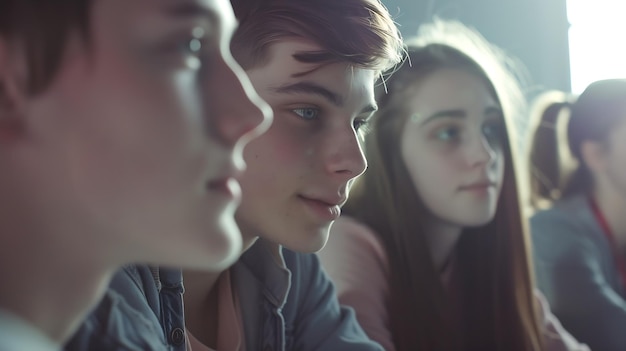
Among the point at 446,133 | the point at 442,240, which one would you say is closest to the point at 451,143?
the point at 446,133

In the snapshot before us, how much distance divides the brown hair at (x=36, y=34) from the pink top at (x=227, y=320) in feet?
1.07

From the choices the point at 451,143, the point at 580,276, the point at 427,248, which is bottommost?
the point at 580,276

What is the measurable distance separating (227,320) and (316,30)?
0.26 m

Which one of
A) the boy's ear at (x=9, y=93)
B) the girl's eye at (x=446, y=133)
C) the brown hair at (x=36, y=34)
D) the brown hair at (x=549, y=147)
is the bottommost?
the brown hair at (x=549, y=147)

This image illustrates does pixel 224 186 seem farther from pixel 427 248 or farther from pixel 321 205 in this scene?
pixel 427 248

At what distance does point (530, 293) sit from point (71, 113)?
794 mm

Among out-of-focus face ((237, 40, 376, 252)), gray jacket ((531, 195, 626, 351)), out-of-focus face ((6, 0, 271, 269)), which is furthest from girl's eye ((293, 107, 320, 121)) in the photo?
gray jacket ((531, 195, 626, 351))

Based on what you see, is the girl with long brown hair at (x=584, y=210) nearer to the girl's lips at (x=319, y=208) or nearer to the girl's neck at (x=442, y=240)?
the girl's neck at (x=442, y=240)

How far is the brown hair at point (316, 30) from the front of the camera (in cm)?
53

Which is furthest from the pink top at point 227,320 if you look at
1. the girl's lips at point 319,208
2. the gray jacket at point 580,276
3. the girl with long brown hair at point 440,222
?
the gray jacket at point 580,276

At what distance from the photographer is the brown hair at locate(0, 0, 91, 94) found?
0.28 meters

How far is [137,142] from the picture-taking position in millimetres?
291

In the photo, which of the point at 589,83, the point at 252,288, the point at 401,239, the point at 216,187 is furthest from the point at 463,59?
the point at 216,187

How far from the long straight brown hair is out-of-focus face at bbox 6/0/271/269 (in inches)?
21.8
